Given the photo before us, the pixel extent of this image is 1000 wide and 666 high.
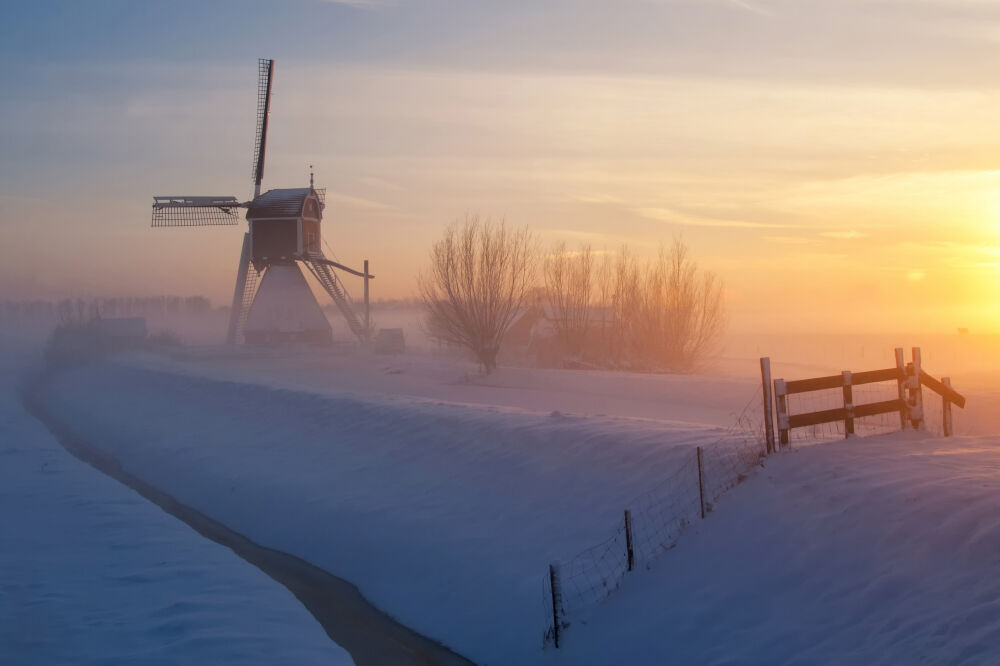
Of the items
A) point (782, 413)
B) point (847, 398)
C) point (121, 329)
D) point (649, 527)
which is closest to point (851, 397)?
point (847, 398)

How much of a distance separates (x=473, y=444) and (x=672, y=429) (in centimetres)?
434

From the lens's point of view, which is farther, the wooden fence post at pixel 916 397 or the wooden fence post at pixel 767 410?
the wooden fence post at pixel 916 397

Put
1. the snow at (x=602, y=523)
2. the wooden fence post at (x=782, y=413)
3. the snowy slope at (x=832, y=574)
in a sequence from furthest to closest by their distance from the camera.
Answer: the wooden fence post at (x=782, y=413)
the snow at (x=602, y=523)
the snowy slope at (x=832, y=574)

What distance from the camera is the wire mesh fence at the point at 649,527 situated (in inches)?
399

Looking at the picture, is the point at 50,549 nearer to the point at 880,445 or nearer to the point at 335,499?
the point at 335,499

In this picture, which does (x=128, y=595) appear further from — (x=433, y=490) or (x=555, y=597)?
(x=433, y=490)

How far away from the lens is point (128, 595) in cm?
930

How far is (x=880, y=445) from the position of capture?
1134cm

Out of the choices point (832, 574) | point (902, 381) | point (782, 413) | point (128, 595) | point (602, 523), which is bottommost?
point (128, 595)

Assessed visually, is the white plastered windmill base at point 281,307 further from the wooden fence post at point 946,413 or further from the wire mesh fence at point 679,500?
the wooden fence post at point 946,413

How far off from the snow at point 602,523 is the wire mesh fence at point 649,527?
0.81 feet

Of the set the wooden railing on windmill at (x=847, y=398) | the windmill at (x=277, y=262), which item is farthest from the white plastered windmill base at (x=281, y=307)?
the wooden railing on windmill at (x=847, y=398)

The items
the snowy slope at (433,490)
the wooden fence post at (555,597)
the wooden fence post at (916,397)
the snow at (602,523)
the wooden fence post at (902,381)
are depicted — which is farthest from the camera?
the wooden fence post at (916,397)

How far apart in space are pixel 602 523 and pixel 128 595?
6629 millimetres
